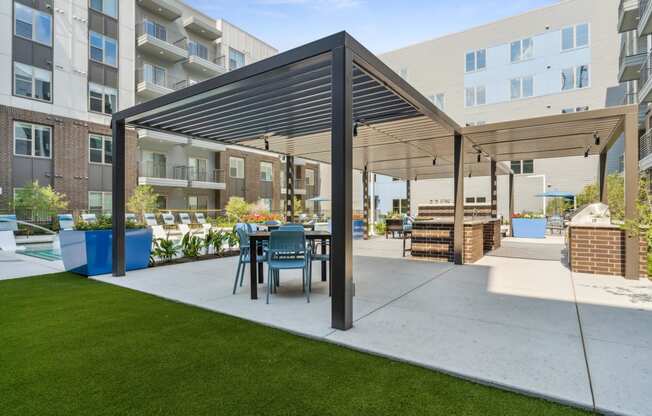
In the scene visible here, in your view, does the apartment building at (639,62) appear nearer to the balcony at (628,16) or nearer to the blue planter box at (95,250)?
the balcony at (628,16)

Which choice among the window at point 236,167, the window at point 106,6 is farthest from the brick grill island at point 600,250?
the window at point 106,6

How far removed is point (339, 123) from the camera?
4.07 m

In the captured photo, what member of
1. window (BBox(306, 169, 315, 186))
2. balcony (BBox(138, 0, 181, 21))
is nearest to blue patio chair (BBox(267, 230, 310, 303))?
balcony (BBox(138, 0, 181, 21))

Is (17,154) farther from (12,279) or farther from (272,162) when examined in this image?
(272,162)

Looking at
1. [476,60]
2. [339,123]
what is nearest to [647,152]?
[476,60]

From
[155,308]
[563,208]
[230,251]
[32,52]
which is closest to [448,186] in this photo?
[563,208]

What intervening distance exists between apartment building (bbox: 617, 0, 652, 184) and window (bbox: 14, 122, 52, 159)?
93.7 feet

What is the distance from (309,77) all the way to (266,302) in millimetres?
3436

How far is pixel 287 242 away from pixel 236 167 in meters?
25.2

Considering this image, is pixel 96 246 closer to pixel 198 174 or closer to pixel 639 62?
pixel 198 174

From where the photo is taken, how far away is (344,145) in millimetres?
4039

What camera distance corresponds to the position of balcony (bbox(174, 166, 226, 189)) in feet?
80.4

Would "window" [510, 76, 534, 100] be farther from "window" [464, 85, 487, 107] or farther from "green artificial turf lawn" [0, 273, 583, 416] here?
"green artificial turf lawn" [0, 273, 583, 416]

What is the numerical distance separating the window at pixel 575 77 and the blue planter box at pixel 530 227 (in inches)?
481
